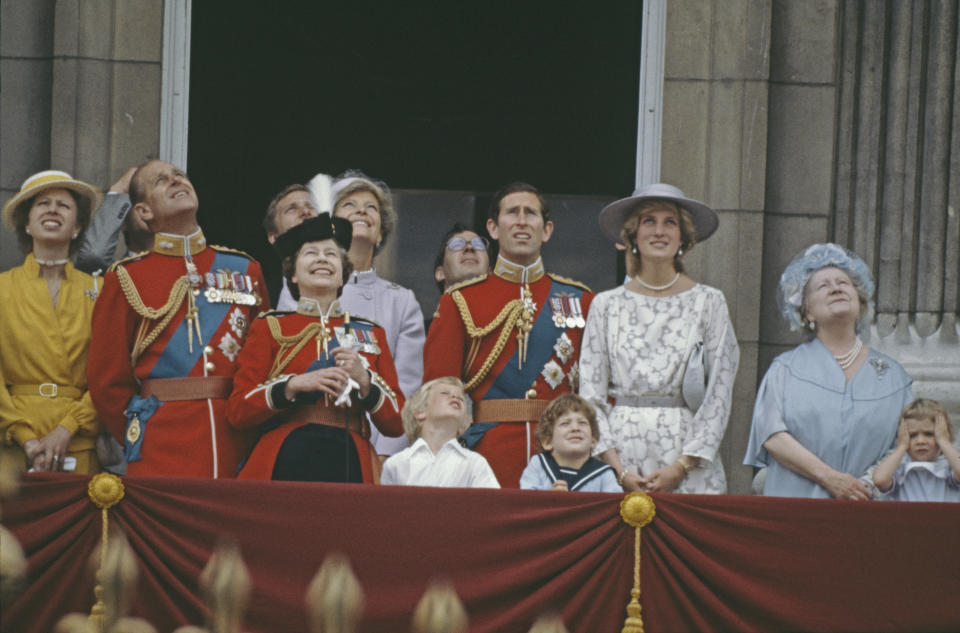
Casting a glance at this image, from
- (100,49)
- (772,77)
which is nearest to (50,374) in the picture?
(100,49)

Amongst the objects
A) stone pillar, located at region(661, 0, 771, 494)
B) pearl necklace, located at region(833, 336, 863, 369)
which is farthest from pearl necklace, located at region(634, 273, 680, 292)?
stone pillar, located at region(661, 0, 771, 494)

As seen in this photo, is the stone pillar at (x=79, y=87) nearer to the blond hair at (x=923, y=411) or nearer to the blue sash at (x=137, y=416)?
the blue sash at (x=137, y=416)

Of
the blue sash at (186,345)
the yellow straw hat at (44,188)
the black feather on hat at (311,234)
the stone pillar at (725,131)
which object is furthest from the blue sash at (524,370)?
the stone pillar at (725,131)

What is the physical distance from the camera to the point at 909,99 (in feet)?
25.5

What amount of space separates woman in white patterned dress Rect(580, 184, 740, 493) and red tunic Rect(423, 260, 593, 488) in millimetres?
216

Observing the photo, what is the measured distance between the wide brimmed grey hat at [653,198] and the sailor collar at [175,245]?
1.63 metres

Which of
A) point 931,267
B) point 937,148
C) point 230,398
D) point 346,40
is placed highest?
point 346,40

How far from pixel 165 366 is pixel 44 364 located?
48cm

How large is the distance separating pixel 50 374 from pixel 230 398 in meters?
0.78

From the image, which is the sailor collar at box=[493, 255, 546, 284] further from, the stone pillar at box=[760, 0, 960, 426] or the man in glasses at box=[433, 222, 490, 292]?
the stone pillar at box=[760, 0, 960, 426]

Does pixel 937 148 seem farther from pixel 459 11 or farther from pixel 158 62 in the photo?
pixel 158 62

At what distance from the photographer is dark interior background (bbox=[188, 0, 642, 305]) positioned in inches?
339

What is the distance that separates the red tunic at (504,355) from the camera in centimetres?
550

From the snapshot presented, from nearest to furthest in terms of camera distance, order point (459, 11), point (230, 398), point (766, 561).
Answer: point (766, 561) → point (230, 398) → point (459, 11)
